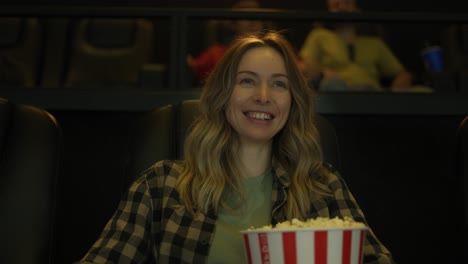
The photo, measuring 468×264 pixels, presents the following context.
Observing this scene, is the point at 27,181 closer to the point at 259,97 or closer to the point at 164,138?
the point at 164,138

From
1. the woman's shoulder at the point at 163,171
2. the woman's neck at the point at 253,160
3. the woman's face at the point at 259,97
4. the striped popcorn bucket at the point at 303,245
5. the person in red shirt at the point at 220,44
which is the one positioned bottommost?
the striped popcorn bucket at the point at 303,245

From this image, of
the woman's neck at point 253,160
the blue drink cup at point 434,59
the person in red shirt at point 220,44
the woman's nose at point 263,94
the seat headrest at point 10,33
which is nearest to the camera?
the woman's nose at point 263,94

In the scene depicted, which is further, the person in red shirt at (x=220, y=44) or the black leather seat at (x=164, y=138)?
the person in red shirt at (x=220, y=44)

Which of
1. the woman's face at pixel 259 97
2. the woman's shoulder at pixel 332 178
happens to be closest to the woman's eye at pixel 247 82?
the woman's face at pixel 259 97

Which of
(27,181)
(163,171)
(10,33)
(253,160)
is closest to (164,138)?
(163,171)

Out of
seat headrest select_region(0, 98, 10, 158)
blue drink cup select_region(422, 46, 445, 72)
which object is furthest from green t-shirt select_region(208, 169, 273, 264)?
blue drink cup select_region(422, 46, 445, 72)

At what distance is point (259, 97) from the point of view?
180 centimetres

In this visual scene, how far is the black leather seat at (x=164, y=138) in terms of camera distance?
1.91m

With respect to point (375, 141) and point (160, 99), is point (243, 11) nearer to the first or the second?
point (160, 99)

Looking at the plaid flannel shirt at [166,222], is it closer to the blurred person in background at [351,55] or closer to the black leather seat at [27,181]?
the black leather seat at [27,181]

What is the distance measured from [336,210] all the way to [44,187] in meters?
0.66

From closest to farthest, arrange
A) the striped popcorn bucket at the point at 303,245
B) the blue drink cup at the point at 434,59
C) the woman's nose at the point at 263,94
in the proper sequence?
1. the striped popcorn bucket at the point at 303,245
2. the woman's nose at the point at 263,94
3. the blue drink cup at the point at 434,59

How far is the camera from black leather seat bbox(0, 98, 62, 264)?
1.71 meters

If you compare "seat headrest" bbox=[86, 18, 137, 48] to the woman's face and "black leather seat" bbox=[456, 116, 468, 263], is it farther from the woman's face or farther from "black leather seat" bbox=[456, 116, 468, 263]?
"black leather seat" bbox=[456, 116, 468, 263]
